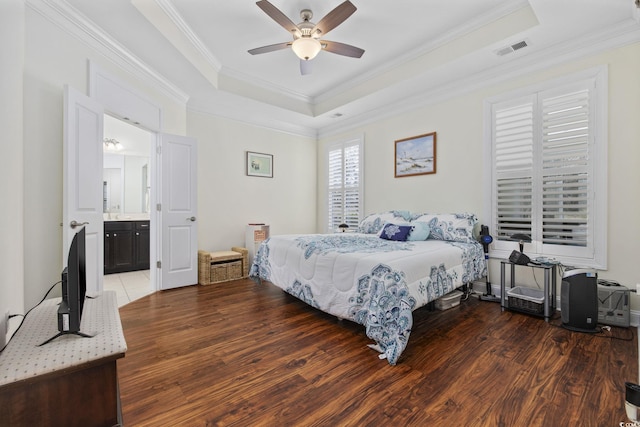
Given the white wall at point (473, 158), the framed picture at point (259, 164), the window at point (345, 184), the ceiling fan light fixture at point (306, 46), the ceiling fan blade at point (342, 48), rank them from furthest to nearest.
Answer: the window at point (345, 184)
the framed picture at point (259, 164)
the ceiling fan blade at point (342, 48)
the ceiling fan light fixture at point (306, 46)
the white wall at point (473, 158)

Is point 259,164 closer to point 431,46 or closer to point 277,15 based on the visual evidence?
point 277,15

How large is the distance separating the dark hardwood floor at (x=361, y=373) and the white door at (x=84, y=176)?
2.59 ft

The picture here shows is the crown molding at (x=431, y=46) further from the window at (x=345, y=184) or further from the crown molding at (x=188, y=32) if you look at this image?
the crown molding at (x=188, y=32)

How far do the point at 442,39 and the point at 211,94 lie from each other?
3.13 metres

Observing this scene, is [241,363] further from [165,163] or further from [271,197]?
[271,197]

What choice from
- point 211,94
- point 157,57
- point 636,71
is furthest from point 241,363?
point 636,71

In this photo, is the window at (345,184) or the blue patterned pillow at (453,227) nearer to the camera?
the blue patterned pillow at (453,227)

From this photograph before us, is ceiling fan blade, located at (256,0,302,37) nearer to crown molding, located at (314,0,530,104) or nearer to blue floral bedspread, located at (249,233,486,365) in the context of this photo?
crown molding, located at (314,0,530,104)

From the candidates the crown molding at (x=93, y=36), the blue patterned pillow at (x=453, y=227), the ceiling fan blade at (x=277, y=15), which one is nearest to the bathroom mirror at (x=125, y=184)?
the crown molding at (x=93, y=36)

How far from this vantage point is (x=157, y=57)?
10.6 feet

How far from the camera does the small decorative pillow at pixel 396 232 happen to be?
3588 millimetres

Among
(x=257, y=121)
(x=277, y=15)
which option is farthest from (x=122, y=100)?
(x=257, y=121)

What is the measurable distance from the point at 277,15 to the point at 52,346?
9.00 feet

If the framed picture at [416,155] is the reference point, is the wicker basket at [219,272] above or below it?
below
